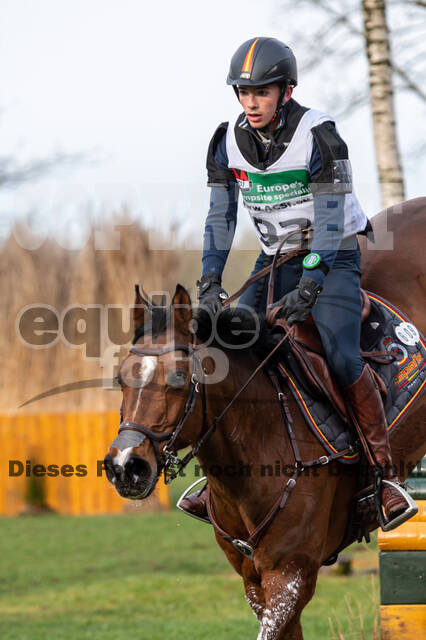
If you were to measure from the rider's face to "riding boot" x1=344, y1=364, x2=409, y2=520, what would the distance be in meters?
1.37

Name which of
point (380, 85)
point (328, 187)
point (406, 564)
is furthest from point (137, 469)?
point (380, 85)

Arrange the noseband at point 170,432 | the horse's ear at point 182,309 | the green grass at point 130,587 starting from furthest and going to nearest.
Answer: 1. the green grass at point 130,587
2. the horse's ear at point 182,309
3. the noseband at point 170,432

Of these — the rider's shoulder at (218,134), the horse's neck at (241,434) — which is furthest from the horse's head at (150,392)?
the rider's shoulder at (218,134)

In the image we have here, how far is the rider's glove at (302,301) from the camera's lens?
4168mm

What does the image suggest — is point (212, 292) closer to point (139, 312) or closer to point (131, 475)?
point (139, 312)

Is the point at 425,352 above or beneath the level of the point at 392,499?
above

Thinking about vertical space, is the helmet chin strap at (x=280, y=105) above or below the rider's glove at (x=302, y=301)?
above

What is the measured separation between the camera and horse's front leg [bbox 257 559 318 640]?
3977 millimetres

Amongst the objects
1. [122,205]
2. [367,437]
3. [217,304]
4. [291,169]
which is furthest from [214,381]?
[122,205]

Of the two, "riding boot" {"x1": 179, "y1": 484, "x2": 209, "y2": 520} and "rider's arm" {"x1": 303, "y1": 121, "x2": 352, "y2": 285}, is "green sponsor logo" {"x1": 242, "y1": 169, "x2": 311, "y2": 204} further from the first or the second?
"riding boot" {"x1": 179, "y1": 484, "x2": 209, "y2": 520}

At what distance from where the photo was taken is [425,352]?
4957 mm

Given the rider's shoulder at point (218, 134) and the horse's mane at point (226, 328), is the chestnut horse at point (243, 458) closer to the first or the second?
the horse's mane at point (226, 328)

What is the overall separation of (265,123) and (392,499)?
1973 millimetres

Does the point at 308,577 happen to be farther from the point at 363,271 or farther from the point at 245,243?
the point at 245,243
